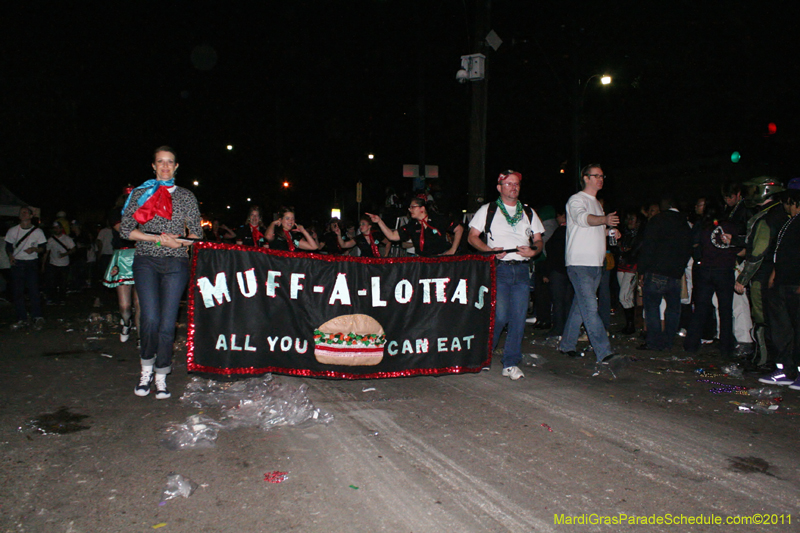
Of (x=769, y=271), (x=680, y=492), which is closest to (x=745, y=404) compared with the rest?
(x=769, y=271)

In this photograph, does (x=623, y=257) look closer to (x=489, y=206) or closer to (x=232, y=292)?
(x=489, y=206)

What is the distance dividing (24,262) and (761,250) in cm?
1057

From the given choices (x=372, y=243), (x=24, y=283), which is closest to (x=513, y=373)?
(x=372, y=243)

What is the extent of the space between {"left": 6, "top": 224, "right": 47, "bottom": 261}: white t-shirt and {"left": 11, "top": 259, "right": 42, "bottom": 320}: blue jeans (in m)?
0.09

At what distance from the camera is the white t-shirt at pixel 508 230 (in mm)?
6121

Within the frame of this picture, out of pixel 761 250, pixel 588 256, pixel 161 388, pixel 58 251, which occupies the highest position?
pixel 761 250

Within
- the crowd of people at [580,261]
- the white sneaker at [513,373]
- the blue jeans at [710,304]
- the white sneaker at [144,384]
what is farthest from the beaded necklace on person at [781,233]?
the white sneaker at [144,384]

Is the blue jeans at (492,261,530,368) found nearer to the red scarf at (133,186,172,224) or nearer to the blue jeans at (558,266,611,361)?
the blue jeans at (558,266,611,361)

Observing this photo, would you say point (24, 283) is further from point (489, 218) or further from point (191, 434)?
point (489, 218)

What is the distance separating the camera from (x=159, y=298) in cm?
505

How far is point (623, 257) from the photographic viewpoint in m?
9.23

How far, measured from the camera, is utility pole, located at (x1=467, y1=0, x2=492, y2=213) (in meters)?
11.5

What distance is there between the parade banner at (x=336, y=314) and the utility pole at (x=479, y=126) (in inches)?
221

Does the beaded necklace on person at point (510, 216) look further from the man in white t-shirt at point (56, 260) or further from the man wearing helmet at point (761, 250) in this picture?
the man in white t-shirt at point (56, 260)
